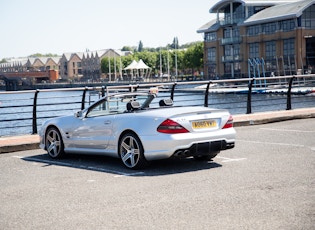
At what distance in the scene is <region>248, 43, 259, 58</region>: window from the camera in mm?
87213

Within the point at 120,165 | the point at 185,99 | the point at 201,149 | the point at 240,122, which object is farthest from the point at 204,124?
the point at 185,99

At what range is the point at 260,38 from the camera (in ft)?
281

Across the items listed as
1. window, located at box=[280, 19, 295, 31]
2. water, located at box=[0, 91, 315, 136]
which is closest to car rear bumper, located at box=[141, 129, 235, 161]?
water, located at box=[0, 91, 315, 136]

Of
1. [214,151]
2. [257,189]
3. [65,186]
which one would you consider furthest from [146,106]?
[257,189]

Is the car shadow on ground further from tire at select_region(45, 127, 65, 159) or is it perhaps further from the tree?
the tree

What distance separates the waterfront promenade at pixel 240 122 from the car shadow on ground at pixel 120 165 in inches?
47.3

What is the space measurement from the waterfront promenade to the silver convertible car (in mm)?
2162

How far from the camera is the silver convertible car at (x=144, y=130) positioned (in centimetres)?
817

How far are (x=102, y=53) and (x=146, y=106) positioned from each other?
183550 mm

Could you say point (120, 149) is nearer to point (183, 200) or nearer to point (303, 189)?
point (183, 200)

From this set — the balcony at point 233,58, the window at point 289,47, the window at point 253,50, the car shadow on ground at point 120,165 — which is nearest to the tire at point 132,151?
the car shadow on ground at point 120,165

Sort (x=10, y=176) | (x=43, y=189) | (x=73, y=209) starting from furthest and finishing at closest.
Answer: (x=10, y=176) → (x=43, y=189) → (x=73, y=209)

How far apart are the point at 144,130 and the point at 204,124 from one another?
3.18 feet

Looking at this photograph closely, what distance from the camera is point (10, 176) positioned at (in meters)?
8.42
